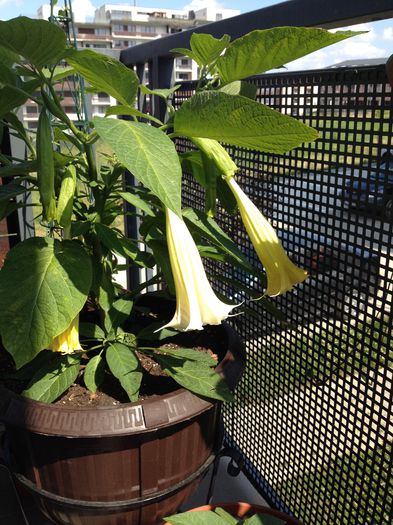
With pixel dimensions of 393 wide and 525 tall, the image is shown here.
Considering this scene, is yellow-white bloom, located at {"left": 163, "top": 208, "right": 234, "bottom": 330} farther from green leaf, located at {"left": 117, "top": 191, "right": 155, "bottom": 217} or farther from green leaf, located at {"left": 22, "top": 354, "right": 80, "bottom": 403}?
green leaf, located at {"left": 22, "top": 354, "right": 80, "bottom": 403}

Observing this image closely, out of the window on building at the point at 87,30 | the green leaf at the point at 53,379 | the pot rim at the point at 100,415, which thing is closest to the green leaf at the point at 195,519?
the pot rim at the point at 100,415

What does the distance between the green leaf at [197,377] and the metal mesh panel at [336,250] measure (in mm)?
145

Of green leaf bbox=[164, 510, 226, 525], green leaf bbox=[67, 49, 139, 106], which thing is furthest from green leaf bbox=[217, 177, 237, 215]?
green leaf bbox=[164, 510, 226, 525]

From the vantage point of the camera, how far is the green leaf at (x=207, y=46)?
2.30 feet

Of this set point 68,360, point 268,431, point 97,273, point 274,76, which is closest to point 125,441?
point 68,360

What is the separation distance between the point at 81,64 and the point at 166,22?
52.7 metres

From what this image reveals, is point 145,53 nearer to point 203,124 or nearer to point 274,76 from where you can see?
point 274,76

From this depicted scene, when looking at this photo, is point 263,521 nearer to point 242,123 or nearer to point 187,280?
point 187,280

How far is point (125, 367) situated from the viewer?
2.65 feet

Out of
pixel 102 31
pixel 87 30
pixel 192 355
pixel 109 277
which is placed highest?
pixel 102 31

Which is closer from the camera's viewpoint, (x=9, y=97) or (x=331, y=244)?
(x=9, y=97)

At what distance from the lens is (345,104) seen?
77 centimetres

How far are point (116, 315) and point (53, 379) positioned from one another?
155 mm

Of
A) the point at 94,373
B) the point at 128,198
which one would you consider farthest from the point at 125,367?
the point at 128,198
